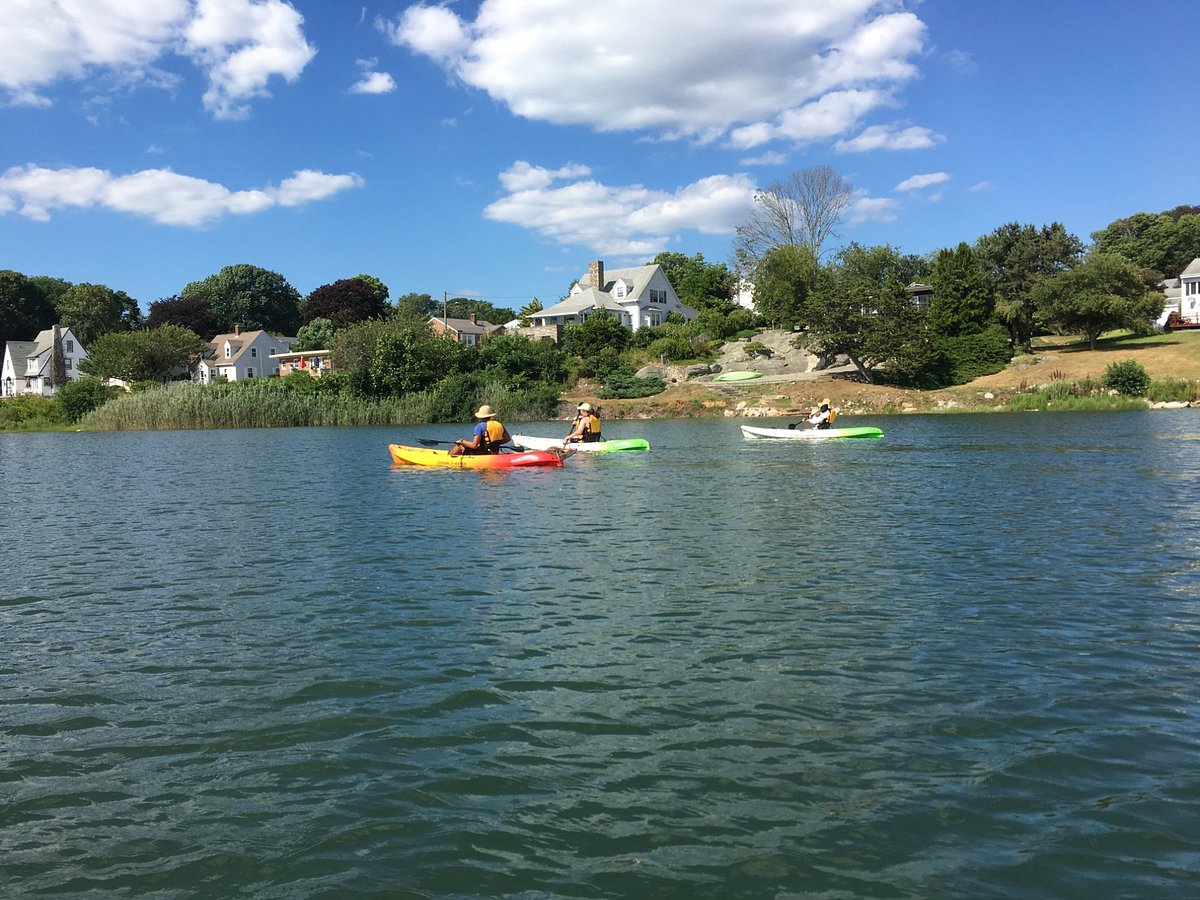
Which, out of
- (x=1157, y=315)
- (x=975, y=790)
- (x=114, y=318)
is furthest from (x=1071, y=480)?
(x=114, y=318)

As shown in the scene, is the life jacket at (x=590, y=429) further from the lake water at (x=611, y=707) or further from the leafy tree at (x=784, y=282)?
the leafy tree at (x=784, y=282)

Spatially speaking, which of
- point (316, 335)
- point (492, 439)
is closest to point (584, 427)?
point (492, 439)

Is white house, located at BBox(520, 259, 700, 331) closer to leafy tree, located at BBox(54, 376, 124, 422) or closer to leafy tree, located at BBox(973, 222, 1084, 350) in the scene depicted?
leafy tree, located at BBox(973, 222, 1084, 350)

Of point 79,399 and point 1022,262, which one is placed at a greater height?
point 1022,262

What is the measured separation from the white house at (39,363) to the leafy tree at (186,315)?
12.8 m

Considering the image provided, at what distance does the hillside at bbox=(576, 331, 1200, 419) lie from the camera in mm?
51031

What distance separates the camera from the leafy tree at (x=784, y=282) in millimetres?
68625

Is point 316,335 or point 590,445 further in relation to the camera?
point 316,335

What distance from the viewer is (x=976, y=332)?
5762 centimetres

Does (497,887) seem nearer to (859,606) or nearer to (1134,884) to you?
(1134,884)

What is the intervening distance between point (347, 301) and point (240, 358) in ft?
50.4

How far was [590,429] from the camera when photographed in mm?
27578

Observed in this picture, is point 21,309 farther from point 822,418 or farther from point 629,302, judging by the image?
point 822,418

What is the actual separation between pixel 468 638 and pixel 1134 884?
5830mm
